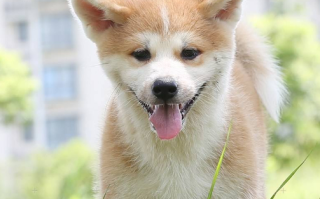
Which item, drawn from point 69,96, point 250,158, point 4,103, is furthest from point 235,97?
point 69,96

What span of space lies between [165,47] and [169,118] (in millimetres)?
409

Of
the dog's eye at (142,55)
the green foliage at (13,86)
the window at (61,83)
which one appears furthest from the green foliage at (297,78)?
the dog's eye at (142,55)

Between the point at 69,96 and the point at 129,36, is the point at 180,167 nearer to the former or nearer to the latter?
the point at 129,36

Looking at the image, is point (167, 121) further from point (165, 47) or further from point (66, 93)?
point (66, 93)

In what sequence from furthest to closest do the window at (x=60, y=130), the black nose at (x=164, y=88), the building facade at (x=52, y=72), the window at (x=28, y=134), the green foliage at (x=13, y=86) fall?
the window at (x=28, y=134)
the window at (x=60, y=130)
the building facade at (x=52, y=72)
the green foliage at (x=13, y=86)
the black nose at (x=164, y=88)

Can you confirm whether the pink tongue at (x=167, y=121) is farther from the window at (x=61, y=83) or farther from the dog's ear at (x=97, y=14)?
the window at (x=61, y=83)

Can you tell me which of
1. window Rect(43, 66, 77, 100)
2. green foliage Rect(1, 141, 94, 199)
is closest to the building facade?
window Rect(43, 66, 77, 100)

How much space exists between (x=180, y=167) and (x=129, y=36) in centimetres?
85

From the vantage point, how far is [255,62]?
5.54m

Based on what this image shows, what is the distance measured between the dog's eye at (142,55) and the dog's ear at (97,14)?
0.28m

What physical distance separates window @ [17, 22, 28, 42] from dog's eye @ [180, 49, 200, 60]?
2876cm

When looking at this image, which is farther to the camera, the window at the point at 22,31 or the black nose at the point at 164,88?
the window at the point at 22,31

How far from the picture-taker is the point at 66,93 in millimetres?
31219

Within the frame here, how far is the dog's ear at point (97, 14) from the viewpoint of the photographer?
13.7 ft
